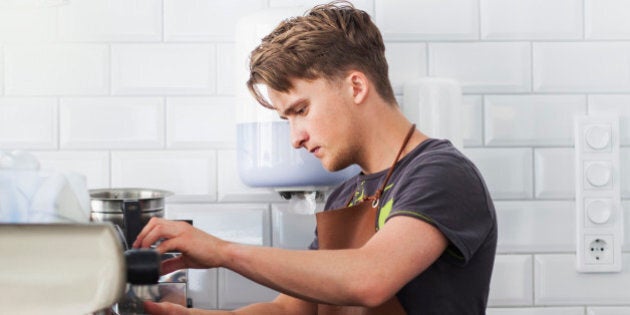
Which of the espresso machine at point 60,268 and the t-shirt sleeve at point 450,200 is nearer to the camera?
the espresso machine at point 60,268

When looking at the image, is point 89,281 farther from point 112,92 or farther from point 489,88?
point 489,88

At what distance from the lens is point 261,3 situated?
188 centimetres

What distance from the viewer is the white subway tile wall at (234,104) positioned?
1846 millimetres

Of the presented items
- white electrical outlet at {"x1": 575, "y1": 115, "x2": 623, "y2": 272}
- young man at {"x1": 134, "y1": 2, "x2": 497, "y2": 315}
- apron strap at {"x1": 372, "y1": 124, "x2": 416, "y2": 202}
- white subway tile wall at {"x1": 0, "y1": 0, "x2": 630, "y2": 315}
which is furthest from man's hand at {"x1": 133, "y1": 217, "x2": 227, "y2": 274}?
white electrical outlet at {"x1": 575, "y1": 115, "x2": 623, "y2": 272}

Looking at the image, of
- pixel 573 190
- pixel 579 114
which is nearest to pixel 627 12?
pixel 579 114

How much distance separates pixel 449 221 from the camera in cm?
116

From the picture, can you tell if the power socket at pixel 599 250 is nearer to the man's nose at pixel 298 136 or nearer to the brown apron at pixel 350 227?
the brown apron at pixel 350 227

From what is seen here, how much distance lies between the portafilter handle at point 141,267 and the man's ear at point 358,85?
0.70 metres

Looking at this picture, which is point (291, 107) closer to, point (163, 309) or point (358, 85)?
point (358, 85)

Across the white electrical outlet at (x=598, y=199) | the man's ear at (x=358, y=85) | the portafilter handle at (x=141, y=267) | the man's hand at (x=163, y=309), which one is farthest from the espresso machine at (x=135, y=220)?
the white electrical outlet at (x=598, y=199)

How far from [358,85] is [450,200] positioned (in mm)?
263

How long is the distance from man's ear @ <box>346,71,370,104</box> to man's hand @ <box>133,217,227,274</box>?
39 cm

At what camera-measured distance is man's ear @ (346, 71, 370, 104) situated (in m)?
1.32

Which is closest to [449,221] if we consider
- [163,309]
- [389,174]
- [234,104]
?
[389,174]
